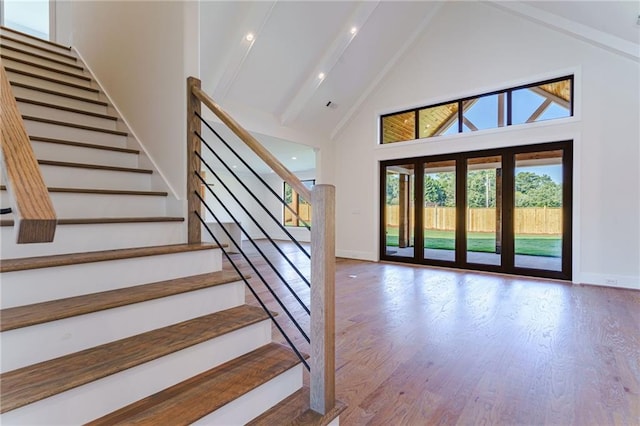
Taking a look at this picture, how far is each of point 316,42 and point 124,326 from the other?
4.91 meters

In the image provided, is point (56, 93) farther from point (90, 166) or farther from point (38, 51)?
point (38, 51)

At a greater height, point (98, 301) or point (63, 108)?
point (63, 108)

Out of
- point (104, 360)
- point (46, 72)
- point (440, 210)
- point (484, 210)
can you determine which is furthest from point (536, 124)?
point (46, 72)

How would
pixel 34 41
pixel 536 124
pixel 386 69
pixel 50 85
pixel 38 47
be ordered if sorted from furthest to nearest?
pixel 386 69
pixel 536 124
pixel 34 41
pixel 38 47
pixel 50 85

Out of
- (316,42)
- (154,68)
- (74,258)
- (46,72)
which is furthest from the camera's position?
(316,42)

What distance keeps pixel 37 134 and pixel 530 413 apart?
138 inches

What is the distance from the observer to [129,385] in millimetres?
1166

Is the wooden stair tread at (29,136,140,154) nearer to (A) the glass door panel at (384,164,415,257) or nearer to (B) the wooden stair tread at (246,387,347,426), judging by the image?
(B) the wooden stair tread at (246,387,347,426)

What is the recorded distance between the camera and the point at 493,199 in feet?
17.4

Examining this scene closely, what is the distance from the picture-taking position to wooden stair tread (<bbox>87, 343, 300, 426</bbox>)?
1.09 meters

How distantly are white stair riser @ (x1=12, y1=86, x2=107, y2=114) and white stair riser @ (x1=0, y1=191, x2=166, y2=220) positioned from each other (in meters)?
1.27

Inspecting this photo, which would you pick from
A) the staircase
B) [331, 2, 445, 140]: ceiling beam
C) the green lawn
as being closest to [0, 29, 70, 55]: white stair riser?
the staircase

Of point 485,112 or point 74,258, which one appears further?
point 485,112

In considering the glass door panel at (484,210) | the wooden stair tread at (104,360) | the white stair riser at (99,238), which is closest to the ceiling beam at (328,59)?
the glass door panel at (484,210)
